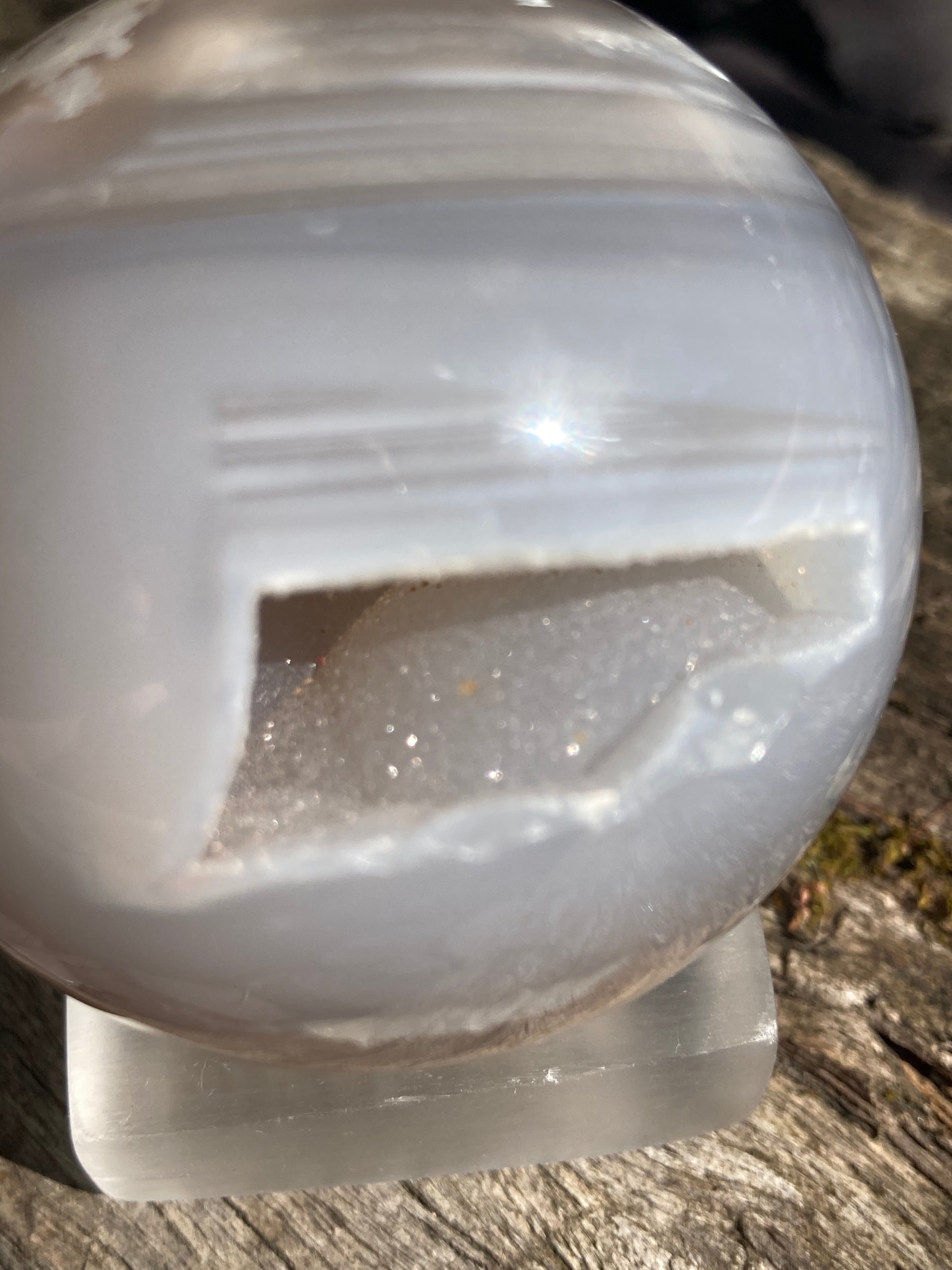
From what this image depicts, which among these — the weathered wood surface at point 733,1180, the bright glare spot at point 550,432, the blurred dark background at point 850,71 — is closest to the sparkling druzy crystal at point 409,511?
the bright glare spot at point 550,432

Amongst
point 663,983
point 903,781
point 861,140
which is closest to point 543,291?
point 663,983

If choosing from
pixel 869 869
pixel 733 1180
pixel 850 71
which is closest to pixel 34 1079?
pixel 733 1180

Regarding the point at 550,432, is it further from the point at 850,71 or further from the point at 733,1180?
the point at 850,71

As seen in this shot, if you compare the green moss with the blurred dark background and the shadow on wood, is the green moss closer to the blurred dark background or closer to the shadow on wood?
the shadow on wood

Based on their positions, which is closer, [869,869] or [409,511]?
[409,511]

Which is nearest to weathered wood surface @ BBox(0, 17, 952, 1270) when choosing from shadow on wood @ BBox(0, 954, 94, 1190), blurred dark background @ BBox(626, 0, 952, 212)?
shadow on wood @ BBox(0, 954, 94, 1190)
